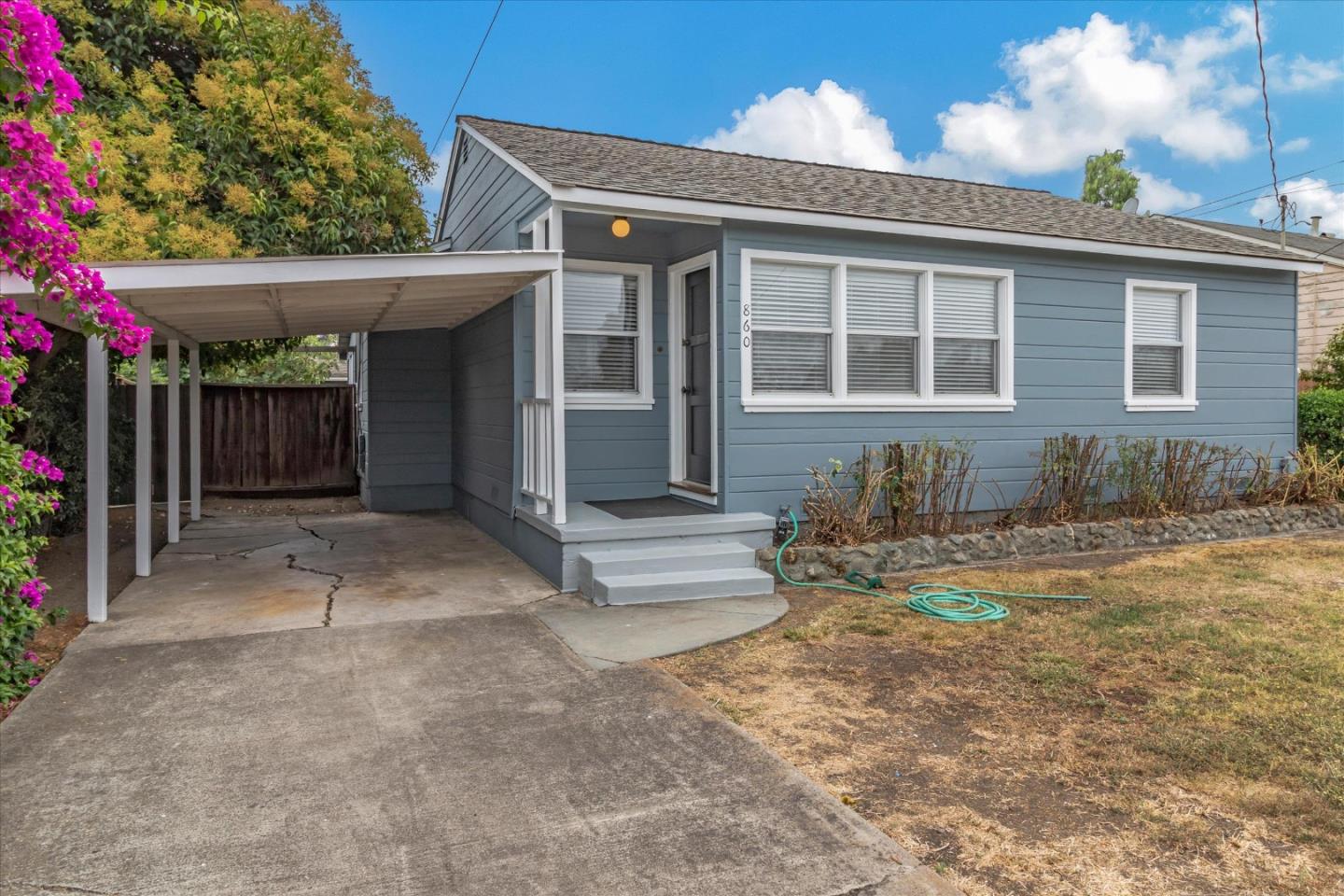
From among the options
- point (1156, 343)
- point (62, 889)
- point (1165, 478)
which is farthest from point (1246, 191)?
point (62, 889)

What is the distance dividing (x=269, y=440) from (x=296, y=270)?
8163 mm

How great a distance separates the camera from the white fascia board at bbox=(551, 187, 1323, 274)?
6184 mm

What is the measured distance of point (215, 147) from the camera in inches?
336

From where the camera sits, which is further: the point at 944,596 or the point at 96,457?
the point at 944,596

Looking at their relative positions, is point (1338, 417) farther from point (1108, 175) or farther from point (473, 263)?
point (1108, 175)

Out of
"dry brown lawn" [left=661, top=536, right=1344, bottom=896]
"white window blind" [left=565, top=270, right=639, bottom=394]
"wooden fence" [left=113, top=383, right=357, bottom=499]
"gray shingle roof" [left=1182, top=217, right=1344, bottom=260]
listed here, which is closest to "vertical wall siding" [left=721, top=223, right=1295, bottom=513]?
"white window blind" [left=565, top=270, right=639, bottom=394]

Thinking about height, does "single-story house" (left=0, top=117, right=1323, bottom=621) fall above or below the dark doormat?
above

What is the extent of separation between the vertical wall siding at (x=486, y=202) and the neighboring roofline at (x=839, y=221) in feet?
0.64

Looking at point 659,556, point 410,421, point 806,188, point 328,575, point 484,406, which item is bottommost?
point 328,575

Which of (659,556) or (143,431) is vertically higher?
(143,431)

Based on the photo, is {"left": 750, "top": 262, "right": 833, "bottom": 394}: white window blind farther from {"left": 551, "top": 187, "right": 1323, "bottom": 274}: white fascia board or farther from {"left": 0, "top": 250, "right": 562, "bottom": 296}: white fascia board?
{"left": 0, "top": 250, "right": 562, "bottom": 296}: white fascia board

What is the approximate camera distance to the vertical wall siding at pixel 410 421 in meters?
10.3

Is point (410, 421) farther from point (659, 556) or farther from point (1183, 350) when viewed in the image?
point (1183, 350)

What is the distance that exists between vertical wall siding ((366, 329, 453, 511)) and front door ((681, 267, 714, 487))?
13.5 ft
